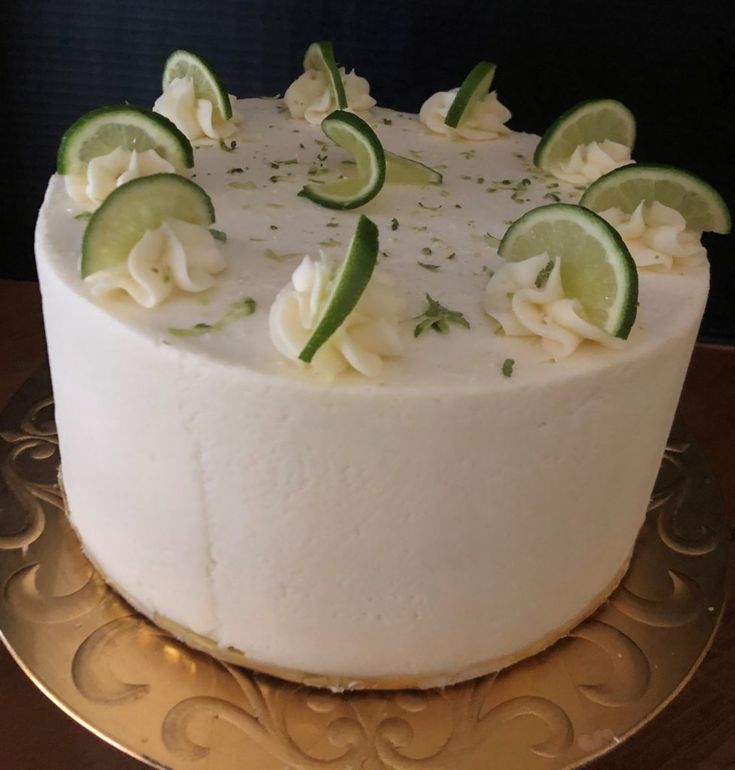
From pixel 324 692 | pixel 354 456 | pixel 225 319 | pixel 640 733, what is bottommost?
pixel 640 733

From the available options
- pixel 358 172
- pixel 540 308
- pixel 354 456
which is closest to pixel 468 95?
pixel 358 172

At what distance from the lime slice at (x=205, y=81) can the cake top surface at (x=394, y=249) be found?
0.09 meters

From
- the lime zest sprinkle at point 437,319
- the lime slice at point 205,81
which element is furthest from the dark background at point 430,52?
the lime zest sprinkle at point 437,319

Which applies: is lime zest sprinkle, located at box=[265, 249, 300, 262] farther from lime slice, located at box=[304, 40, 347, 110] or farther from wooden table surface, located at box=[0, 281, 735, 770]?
wooden table surface, located at box=[0, 281, 735, 770]

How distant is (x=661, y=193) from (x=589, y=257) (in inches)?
16.2

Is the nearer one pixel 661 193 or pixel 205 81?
pixel 661 193

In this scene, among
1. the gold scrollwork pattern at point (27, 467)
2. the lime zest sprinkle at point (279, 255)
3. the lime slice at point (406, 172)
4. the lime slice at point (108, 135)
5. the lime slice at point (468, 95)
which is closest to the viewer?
the lime zest sprinkle at point (279, 255)

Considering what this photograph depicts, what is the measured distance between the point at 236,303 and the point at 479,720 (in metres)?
0.80

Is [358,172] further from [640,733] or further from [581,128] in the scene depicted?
[640,733]

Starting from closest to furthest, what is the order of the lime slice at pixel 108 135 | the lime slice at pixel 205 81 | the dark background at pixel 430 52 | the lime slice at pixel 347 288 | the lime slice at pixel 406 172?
the lime slice at pixel 347 288
the lime slice at pixel 108 135
the lime slice at pixel 406 172
the lime slice at pixel 205 81
the dark background at pixel 430 52

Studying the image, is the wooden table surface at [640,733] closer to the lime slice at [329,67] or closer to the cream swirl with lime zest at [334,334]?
the cream swirl with lime zest at [334,334]

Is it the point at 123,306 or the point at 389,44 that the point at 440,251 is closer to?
the point at 123,306

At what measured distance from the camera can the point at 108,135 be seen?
1.73 metres

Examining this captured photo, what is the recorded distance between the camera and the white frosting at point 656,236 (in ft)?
5.49
